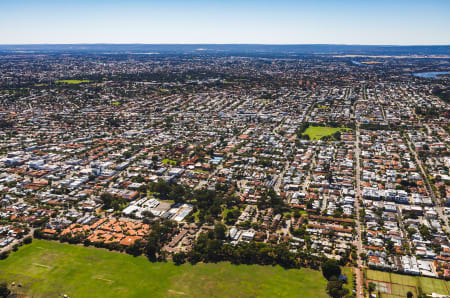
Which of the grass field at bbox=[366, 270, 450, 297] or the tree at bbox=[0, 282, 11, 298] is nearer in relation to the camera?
the grass field at bbox=[366, 270, 450, 297]

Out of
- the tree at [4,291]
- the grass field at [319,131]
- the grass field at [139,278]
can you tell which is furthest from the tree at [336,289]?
the grass field at [319,131]

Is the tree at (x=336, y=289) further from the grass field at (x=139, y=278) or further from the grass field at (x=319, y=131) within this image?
the grass field at (x=319, y=131)

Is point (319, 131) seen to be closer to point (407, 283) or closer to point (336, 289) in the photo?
point (407, 283)

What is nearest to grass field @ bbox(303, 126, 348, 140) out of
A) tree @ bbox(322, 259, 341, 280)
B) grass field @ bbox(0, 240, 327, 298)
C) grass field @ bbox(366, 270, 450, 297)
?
grass field @ bbox(366, 270, 450, 297)

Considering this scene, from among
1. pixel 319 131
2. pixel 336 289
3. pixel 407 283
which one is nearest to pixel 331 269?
pixel 336 289

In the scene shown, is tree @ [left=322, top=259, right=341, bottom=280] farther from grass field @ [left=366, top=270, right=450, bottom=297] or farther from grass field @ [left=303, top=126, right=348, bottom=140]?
grass field @ [left=303, top=126, right=348, bottom=140]

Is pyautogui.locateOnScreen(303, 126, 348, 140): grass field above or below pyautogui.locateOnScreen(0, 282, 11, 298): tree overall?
above
